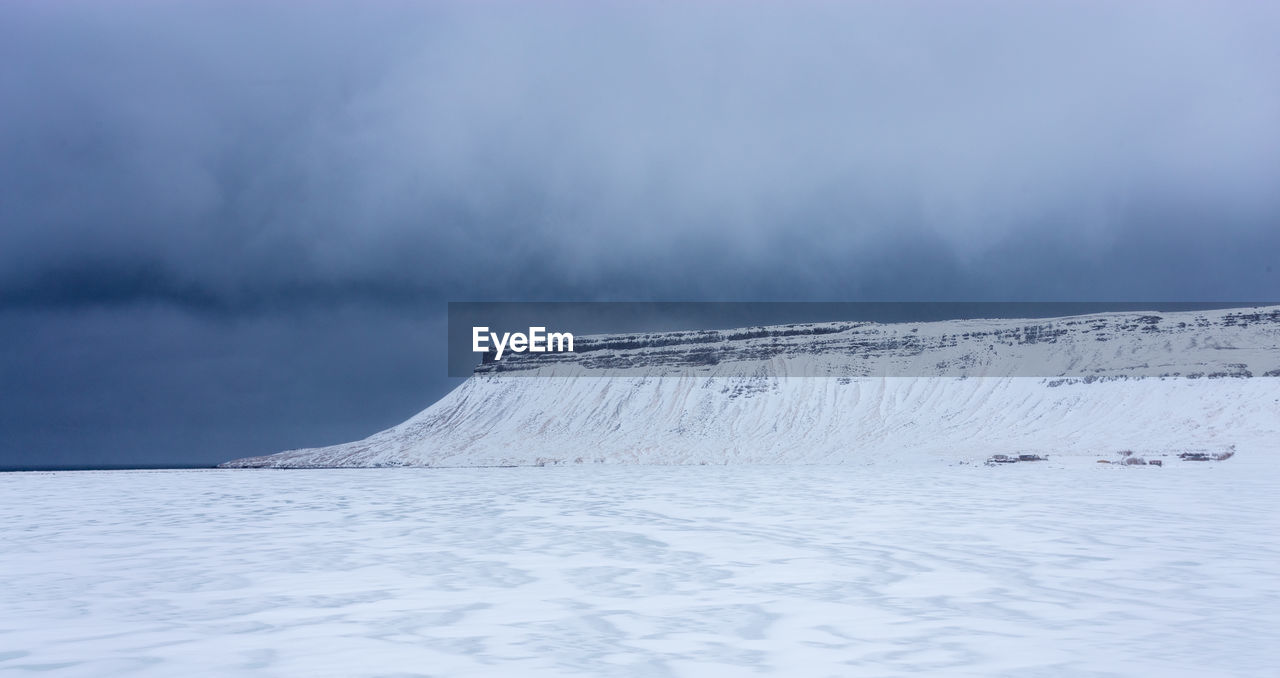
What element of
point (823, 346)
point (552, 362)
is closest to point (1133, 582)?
point (823, 346)

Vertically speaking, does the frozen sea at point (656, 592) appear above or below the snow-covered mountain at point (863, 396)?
above

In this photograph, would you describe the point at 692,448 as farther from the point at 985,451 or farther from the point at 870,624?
the point at 870,624

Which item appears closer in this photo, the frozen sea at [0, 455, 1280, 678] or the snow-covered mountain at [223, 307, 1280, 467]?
the frozen sea at [0, 455, 1280, 678]

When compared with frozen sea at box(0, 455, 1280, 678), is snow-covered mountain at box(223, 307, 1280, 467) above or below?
below

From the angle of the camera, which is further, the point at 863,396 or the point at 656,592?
the point at 863,396

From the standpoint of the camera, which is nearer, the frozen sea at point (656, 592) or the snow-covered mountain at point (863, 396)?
the frozen sea at point (656, 592)
